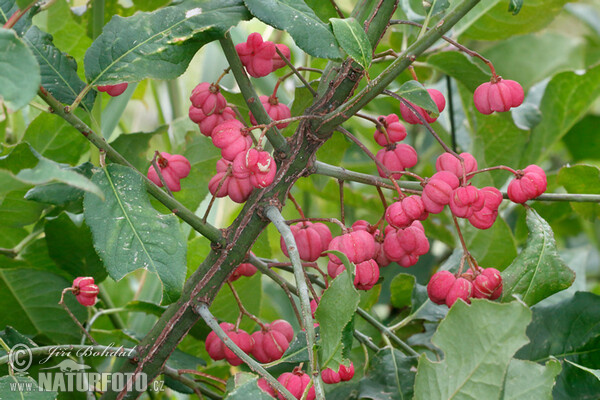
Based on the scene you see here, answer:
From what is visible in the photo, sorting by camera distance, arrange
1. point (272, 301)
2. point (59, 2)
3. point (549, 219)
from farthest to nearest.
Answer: point (272, 301) → point (549, 219) → point (59, 2)

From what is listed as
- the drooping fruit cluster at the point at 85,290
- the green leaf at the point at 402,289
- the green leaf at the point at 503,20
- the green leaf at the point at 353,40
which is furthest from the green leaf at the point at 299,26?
the green leaf at the point at 503,20

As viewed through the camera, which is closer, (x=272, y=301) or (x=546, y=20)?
(x=546, y=20)

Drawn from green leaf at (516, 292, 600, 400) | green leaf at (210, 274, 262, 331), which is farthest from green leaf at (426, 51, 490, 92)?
green leaf at (210, 274, 262, 331)

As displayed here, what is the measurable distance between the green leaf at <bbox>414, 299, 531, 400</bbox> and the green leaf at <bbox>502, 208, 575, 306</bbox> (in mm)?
149

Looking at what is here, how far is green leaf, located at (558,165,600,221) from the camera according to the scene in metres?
0.89

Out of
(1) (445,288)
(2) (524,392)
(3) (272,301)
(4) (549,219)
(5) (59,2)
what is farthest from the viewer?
(3) (272,301)

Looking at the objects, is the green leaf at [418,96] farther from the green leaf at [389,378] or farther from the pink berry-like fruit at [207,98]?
the green leaf at [389,378]

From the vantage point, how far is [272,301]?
1.65m

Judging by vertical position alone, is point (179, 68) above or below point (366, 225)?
above

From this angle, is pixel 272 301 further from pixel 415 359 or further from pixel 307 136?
pixel 307 136

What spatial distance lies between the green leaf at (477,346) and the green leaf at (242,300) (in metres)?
0.44

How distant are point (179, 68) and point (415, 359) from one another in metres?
0.48

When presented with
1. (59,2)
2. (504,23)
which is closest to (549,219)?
(504,23)

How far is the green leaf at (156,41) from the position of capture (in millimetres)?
647
